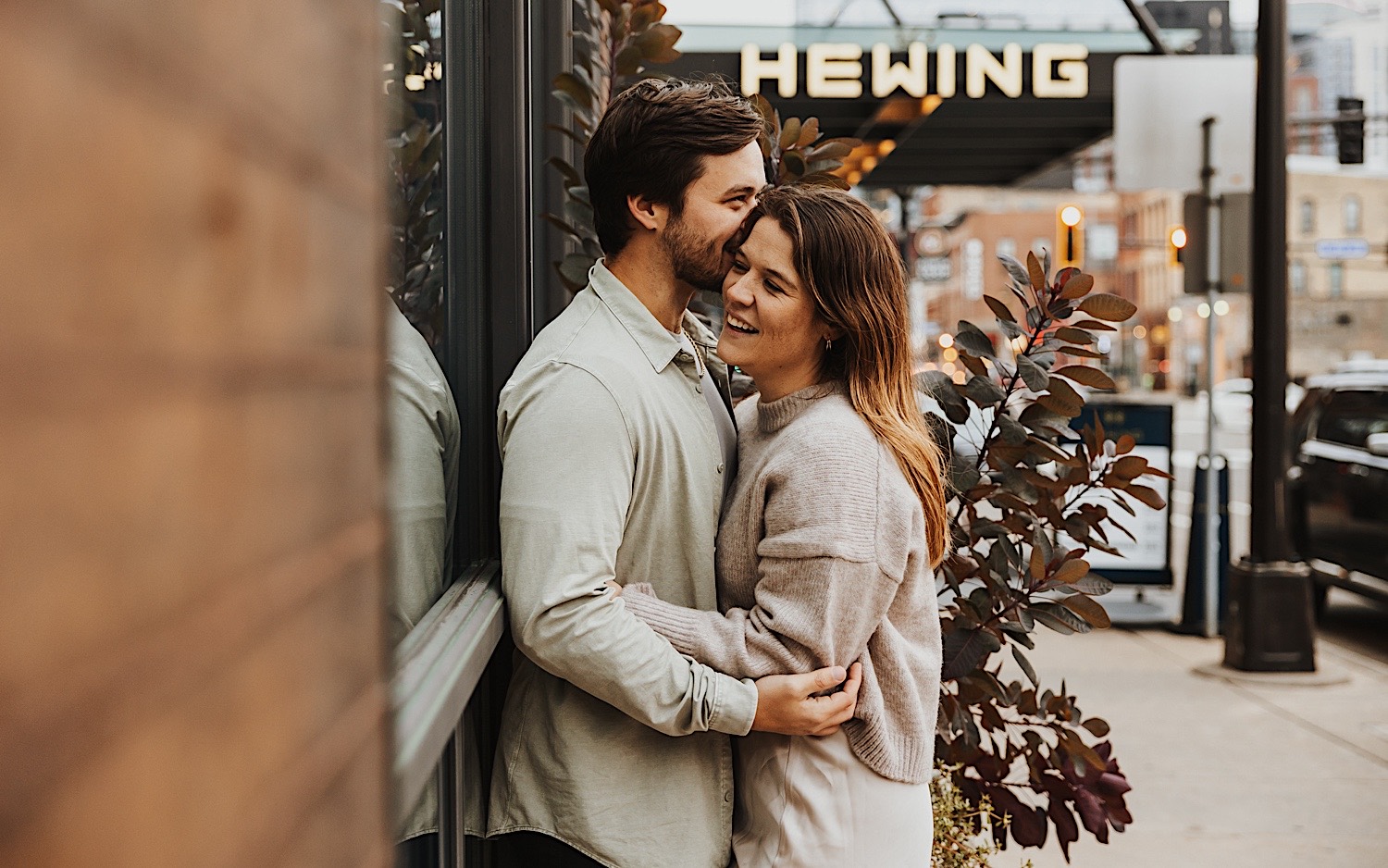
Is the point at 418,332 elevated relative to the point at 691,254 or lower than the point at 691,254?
lower

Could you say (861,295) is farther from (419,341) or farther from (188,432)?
(188,432)

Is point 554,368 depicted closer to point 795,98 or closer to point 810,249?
point 810,249

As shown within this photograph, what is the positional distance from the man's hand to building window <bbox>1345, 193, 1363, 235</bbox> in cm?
8856

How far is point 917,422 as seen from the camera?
8.12 ft

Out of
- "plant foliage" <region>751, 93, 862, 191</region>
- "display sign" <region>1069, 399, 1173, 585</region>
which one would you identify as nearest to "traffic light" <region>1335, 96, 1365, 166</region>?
"display sign" <region>1069, 399, 1173, 585</region>

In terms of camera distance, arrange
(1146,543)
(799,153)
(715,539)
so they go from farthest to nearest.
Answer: (1146,543) → (799,153) → (715,539)

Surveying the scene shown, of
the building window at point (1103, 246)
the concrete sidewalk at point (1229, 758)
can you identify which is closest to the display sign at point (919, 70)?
the concrete sidewalk at point (1229, 758)

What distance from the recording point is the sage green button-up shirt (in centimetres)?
205

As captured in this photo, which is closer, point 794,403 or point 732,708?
point 732,708

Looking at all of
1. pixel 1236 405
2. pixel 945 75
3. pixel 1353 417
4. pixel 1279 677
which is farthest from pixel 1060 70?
pixel 1236 405

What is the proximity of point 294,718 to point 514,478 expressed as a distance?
1.71 m

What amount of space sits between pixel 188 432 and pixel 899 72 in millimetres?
10978

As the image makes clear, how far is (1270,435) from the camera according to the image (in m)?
7.91

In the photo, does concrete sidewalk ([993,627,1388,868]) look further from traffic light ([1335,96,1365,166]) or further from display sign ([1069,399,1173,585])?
traffic light ([1335,96,1365,166])
